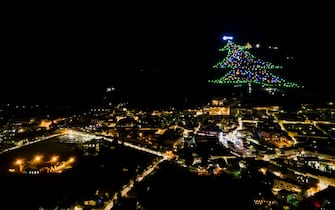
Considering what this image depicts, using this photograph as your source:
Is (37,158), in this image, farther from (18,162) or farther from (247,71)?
(247,71)

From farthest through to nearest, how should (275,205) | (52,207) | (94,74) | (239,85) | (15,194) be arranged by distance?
(94,74) → (239,85) → (15,194) → (52,207) → (275,205)

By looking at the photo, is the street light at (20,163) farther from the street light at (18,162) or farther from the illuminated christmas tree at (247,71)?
the illuminated christmas tree at (247,71)

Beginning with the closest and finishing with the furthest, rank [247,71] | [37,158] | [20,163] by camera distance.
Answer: [20,163] → [37,158] → [247,71]

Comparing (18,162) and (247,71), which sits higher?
(247,71)

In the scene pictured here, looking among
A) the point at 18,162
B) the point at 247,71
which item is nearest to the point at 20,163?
the point at 18,162

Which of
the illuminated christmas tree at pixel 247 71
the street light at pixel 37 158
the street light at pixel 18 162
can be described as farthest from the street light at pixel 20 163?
the illuminated christmas tree at pixel 247 71

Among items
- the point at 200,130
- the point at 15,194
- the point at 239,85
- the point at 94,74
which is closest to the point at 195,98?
the point at 239,85

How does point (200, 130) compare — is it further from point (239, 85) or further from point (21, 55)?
point (21, 55)

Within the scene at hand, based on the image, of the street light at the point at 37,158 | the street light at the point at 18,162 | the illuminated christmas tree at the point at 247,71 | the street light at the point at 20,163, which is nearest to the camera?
the street light at the point at 20,163
